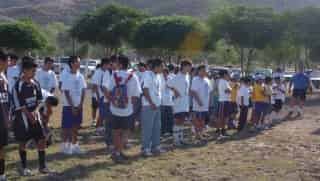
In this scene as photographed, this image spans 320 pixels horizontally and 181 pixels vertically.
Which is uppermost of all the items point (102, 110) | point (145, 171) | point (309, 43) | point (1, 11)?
point (1, 11)

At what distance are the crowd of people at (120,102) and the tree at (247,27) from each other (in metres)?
17.8

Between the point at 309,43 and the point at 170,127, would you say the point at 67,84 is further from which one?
the point at 309,43

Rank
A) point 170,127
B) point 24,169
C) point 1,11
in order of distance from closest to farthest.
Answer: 1. point 24,169
2. point 170,127
3. point 1,11

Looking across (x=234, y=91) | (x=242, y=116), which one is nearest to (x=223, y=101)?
(x=234, y=91)

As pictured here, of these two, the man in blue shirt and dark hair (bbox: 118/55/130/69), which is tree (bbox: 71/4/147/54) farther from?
dark hair (bbox: 118/55/130/69)

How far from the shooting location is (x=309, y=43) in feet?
109

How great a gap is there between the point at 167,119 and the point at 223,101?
1598mm

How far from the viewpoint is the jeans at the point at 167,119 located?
12226 mm

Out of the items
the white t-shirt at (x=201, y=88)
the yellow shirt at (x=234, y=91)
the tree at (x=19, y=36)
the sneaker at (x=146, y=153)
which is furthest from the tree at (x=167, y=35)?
the sneaker at (x=146, y=153)

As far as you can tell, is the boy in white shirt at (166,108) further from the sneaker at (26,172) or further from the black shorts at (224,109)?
the sneaker at (26,172)

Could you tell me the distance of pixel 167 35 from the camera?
3023 cm

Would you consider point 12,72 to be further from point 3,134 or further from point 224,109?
point 224,109

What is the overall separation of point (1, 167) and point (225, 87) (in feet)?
21.6

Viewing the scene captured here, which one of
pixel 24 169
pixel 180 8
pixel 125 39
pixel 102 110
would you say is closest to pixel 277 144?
pixel 102 110
